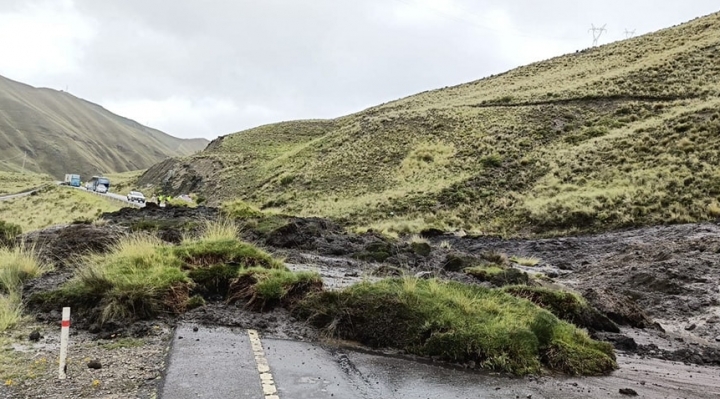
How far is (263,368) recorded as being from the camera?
7172mm

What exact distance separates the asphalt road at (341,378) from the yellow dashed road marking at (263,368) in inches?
0.4

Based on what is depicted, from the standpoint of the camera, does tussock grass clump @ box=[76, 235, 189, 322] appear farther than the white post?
Yes

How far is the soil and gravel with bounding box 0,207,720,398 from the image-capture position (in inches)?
290

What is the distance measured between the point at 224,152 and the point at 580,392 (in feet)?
246

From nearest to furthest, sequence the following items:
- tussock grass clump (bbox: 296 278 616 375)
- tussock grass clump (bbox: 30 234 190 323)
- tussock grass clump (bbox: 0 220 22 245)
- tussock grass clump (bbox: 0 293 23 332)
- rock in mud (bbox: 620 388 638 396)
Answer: rock in mud (bbox: 620 388 638 396) → tussock grass clump (bbox: 296 278 616 375) → tussock grass clump (bbox: 0 293 23 332) → tussock grass clump (bbox: 30 234 190 323) → tussock grass clump (bbox: 0 220 22 245)

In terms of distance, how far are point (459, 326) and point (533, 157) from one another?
3586 centimetres

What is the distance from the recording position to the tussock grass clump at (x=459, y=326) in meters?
8.06

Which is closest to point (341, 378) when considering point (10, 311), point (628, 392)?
point (628, 392)

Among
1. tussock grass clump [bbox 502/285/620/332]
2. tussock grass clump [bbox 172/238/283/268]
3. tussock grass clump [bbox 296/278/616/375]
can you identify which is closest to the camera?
tussock grass clump [bbox 296/278/616/375]

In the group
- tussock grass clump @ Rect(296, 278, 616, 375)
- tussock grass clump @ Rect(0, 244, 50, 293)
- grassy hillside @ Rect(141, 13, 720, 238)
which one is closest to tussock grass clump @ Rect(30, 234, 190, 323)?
tussock grass clump @ Rect(0, 244, 50, 293)

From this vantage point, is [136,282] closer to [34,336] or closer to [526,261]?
[34,336]

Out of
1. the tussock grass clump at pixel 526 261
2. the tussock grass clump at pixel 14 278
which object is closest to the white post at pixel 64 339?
the tussock grass clump at pixel 14 278

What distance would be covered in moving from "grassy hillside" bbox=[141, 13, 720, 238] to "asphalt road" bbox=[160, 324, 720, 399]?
19394 millimetres

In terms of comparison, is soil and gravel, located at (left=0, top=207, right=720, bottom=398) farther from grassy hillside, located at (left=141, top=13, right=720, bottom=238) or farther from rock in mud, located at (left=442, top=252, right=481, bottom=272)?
grassy hillside, located at (left=141, top=13, right=720, bottom=238)
